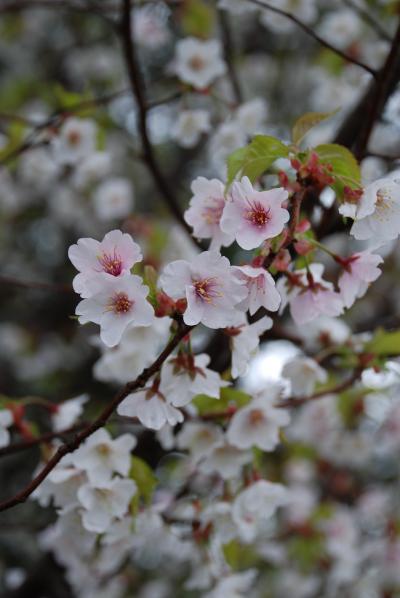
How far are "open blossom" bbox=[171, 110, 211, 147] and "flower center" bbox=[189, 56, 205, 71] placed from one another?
149mm

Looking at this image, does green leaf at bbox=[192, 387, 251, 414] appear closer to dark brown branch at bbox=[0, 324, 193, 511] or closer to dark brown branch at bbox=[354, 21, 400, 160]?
dark brown branch at bbox=[0, 324, 193, 511]

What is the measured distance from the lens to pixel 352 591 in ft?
10.3

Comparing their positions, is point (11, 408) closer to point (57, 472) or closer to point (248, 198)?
point (57, 472)

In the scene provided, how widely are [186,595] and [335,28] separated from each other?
3.16m

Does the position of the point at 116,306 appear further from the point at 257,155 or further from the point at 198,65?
the point at 198,65

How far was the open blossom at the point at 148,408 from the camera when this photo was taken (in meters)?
1.24

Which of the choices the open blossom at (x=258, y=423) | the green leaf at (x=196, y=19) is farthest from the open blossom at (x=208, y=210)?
the green leaf at (x=196, y=19)

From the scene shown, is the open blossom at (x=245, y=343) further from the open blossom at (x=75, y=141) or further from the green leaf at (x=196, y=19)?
the green leaf at (x=196, y=19)

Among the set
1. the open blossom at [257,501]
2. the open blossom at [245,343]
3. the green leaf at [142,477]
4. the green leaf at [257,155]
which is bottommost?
the open blossom at [257,501]

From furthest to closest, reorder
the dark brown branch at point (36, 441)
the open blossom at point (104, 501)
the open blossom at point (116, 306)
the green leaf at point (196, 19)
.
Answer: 1. the green leaf at point (196, 19)
2. the dark brown branch at point (36, 441)
3. the open blossom at point (104, 501)
4. the open blossom at point (116, 306)

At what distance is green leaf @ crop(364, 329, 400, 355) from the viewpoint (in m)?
1.60

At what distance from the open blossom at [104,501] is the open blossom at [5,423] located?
216mm

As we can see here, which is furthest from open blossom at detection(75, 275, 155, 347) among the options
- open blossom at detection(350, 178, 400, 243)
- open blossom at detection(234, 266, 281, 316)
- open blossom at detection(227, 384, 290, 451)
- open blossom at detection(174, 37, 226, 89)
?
open blossom at detection(174, 37, 226, 89)

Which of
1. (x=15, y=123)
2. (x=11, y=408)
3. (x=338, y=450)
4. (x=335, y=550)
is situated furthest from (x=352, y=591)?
(x=15, y=123)
